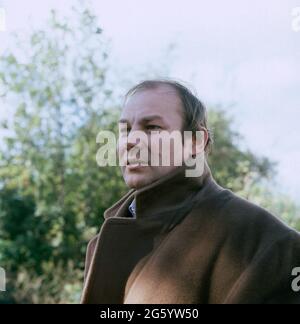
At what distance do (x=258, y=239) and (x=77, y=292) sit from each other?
4397 millimetres

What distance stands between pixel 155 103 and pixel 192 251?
1.28 ft

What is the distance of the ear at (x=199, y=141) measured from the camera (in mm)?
1508

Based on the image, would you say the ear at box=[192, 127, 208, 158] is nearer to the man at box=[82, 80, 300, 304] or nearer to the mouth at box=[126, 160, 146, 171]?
the man at box=[82, 80, 300, 304]

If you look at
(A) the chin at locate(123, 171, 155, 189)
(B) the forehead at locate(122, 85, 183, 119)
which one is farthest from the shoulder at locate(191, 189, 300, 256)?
(B) the forehead at locate(122, 85, 183, 119)

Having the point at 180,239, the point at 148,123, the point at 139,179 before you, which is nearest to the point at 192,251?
the point at 180,239

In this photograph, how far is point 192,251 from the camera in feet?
4.36

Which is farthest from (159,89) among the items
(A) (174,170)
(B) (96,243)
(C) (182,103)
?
(B) (96,243)

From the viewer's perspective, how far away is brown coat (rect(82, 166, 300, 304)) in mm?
1262

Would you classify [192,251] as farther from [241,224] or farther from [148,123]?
[148,123]

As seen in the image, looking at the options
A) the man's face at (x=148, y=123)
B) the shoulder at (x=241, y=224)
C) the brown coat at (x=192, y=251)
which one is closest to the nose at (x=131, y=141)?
the man's face at (x=148, y=123)

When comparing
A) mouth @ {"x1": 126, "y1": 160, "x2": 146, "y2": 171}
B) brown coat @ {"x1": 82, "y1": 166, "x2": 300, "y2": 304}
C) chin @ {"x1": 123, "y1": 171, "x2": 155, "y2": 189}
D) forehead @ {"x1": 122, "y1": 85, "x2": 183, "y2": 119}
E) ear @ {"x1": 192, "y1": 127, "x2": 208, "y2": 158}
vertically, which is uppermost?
forehead @ {"x1": 122, "y1": 85, "x2": 183, "y2": 119}

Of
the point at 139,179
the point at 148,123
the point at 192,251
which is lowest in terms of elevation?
the point at 192,251

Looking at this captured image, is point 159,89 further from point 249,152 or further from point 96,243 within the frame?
point 249,152
